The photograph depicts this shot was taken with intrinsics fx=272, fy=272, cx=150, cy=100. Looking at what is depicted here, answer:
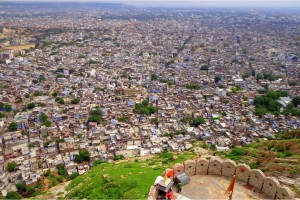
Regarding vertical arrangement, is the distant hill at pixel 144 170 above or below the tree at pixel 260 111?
above

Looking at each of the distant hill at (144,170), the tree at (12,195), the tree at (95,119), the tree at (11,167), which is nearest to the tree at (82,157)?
the distant hill at (144,170)

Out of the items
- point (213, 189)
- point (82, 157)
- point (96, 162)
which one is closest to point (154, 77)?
point (82, 157)

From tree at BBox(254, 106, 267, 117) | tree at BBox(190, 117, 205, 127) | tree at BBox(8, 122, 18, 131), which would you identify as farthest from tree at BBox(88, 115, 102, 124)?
tree at BBox(254, 106, 267, 117)

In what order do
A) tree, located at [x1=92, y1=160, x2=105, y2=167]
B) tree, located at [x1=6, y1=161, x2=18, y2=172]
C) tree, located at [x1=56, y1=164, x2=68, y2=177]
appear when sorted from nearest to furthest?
tree, located at [x1=56, y1=164, x2=68, y2=177], tree, located at [x1=6, y1=161, x2=18, y2=172], tree, located at [x1=92, y1=160, x2=105, y2=167]

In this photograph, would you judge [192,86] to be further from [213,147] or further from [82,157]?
[82,157]

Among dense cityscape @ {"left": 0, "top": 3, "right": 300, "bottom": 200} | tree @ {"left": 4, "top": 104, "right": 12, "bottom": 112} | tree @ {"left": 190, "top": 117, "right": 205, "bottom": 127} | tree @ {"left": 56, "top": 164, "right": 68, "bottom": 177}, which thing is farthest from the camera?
tree @ {"left": 4, "top": 104, "right": 12, "bottom": 112}

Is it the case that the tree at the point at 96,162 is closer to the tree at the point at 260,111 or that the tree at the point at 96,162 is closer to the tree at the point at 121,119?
the tree at the point at 121,119

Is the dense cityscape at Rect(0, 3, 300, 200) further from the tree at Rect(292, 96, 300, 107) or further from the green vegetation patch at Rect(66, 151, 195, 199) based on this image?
the green vegetation patch at Rect(66, 151, 195, 199)

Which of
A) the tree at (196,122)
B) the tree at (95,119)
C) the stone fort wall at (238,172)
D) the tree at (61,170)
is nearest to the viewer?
the stone fort wall at (238,172)
